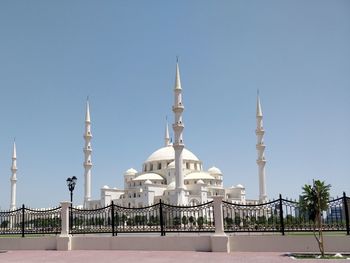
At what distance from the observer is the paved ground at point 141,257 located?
1270 cm

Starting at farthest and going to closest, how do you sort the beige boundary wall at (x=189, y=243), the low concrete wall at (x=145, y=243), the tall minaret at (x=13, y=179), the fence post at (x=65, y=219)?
the tall minaret at (x=13, y=179)
the fence post at (x=65, y=219)
the low concrete wall at (x=145, y=243)
the beige boundary wall at (x=189, y=243)

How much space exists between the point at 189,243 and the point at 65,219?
5622 millimetres

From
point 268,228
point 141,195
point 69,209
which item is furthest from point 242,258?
point 141,195

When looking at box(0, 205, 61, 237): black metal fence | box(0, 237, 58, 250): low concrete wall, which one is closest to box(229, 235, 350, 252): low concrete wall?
box(0, 237, 58, 250): low concrete wall

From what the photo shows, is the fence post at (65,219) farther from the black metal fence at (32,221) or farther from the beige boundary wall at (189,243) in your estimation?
the black metal fence at (32,221)

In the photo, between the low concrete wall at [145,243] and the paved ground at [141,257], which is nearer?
the paved ground at [141,257]

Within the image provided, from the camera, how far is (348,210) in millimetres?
14398

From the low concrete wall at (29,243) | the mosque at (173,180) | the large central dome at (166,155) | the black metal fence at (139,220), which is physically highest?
the large central dome at (166,155)

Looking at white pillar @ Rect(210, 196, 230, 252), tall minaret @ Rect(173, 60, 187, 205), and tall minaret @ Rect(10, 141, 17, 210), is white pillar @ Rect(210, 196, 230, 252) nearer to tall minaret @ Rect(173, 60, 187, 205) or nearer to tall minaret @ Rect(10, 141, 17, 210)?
tall minaret @ Rect(173, 60, 187, 205)

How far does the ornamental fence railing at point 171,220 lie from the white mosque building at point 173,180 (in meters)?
24.0

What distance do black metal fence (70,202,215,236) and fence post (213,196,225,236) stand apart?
2.17 feet

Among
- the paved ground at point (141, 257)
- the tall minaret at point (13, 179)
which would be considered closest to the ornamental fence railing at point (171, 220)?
the paved ground at point (141, 257)

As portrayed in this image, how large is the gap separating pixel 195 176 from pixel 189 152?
31.1 ft

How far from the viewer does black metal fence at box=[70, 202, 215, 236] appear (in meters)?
16.4
